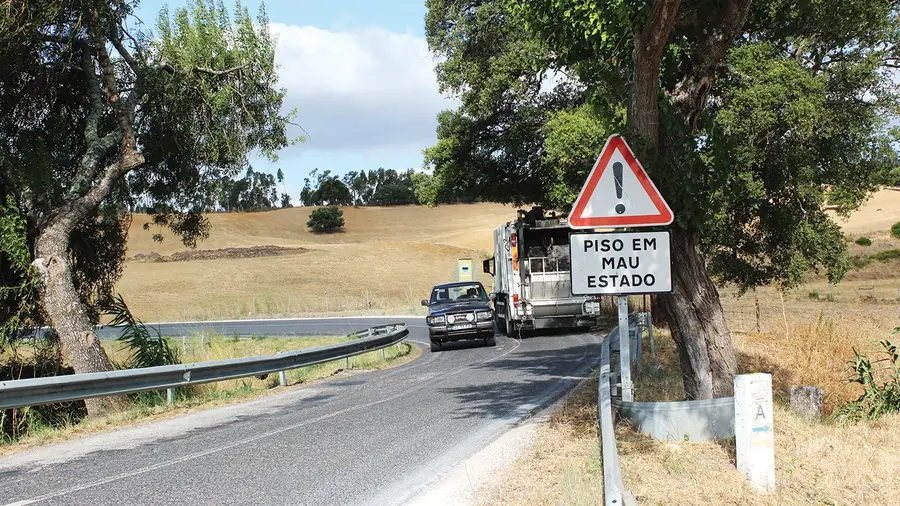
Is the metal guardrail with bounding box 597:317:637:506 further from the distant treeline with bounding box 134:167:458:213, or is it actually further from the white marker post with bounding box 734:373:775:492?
the distant treeline with bounding box 134:167:458:213

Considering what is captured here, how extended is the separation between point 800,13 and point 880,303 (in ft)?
93.1

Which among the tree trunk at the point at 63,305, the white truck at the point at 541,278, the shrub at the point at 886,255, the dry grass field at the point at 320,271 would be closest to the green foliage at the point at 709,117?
the white truck at the point at 541,278

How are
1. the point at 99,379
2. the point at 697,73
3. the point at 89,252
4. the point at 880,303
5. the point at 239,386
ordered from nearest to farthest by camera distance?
the point at 697,73, the point at 99,379, the point at 239,386, the point at 89,252, the point at 880,303

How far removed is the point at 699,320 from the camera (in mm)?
8125

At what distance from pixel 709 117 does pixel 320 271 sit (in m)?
59.3

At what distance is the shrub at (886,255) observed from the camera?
5569cm

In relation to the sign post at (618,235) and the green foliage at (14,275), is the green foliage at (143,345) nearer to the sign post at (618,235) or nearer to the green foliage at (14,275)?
the green foliage at (14,275)

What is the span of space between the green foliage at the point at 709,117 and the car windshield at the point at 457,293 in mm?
3425

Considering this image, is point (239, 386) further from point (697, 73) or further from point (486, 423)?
point (697, 73)

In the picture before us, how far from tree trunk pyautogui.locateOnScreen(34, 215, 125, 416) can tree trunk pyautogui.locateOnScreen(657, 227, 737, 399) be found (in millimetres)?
8802

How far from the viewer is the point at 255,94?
52.3 feet

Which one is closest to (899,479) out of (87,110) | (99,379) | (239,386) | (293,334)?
(99,379)

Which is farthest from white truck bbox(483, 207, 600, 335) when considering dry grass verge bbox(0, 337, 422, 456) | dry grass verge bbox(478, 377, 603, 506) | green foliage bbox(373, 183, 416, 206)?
green foliage bbox(373, 183, 416, 206)

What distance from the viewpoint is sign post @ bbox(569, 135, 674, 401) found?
22.3 feet
